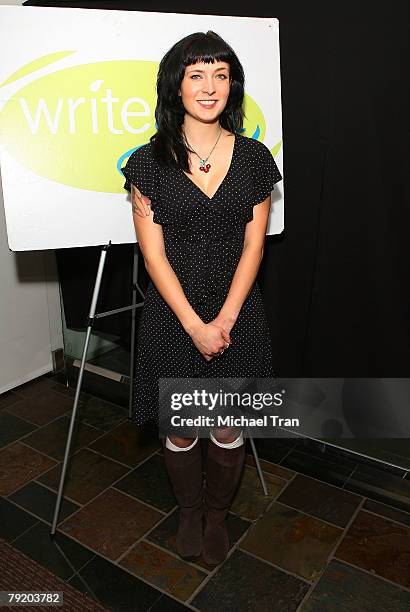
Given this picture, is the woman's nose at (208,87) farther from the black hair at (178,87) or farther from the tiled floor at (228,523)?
the tiled floor at (228,523)

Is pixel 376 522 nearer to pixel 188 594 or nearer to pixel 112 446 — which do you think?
→ pixel 188 594

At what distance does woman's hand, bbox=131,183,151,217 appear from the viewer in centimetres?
152

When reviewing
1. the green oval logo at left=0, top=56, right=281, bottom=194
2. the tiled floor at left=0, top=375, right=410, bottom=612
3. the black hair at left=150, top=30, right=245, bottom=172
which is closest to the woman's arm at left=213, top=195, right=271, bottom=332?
the black hair at left=150, top=30, right=245, bottom=172

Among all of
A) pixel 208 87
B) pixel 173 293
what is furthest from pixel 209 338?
pixel 208 87

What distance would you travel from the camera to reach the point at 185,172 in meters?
1.50

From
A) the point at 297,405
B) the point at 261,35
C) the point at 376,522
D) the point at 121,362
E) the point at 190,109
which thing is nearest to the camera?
the point at 190,109

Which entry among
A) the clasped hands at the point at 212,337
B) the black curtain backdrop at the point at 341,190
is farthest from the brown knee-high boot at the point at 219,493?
the black curtain backdrop at the point at 341,190

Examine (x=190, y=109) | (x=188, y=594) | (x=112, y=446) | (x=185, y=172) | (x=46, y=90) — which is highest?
(x=46, y=90)

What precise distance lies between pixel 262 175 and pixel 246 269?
276 millimetres

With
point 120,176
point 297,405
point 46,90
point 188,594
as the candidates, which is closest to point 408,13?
point 120,176

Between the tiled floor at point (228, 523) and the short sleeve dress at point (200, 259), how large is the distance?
52 centimetres

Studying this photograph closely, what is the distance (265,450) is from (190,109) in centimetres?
149

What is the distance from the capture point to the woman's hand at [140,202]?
4.97ft

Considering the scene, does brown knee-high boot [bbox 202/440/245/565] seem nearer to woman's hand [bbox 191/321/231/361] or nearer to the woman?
the woman
